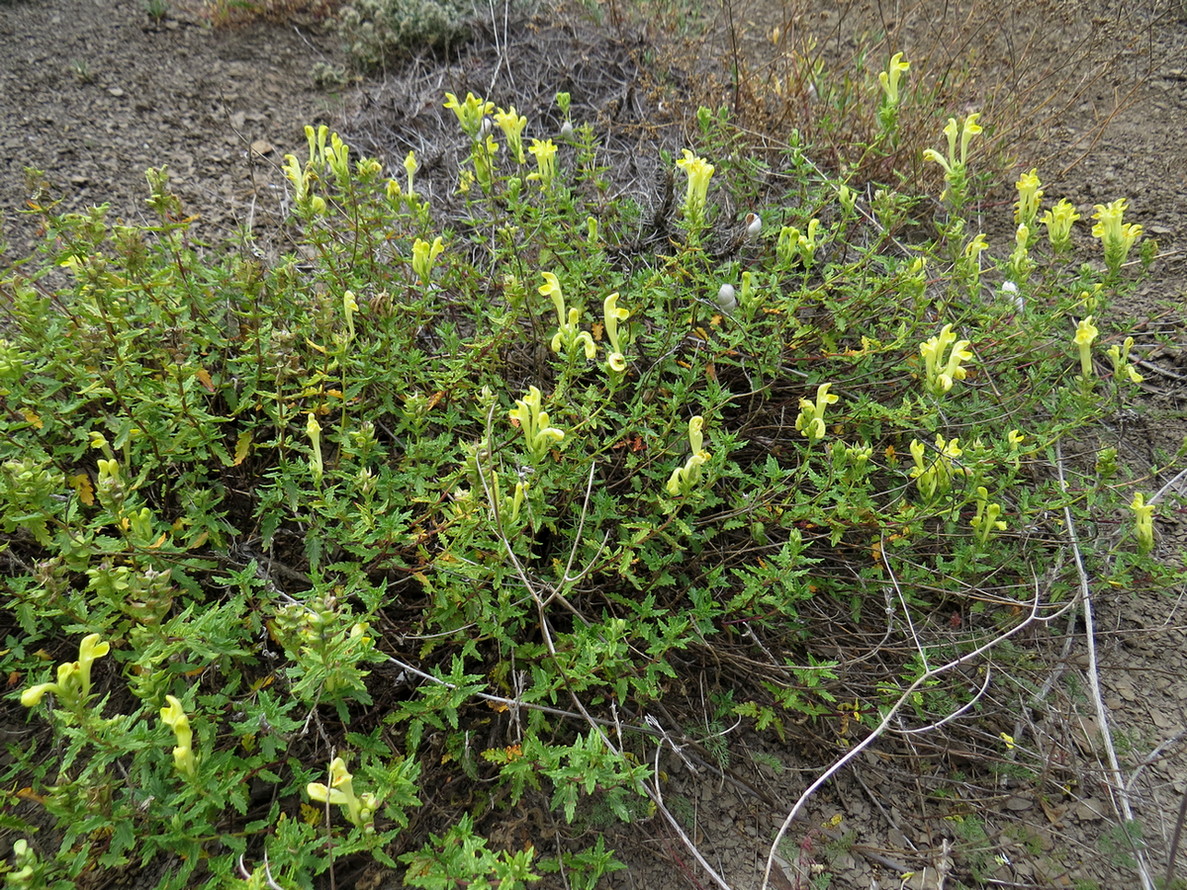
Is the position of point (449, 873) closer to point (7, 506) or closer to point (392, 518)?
point (392, 518)

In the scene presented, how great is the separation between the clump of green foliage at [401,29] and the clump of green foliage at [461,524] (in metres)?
3.12

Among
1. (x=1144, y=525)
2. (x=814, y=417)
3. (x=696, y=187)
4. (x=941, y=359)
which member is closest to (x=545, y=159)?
(x=696, y=187)

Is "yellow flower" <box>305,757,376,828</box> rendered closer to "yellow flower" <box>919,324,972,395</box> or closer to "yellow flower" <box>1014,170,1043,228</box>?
"yellow flower" <box>919,324,972,395</box>

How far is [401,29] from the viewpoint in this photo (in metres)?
5.46

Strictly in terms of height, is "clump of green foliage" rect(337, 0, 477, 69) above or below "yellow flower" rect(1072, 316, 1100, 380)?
above

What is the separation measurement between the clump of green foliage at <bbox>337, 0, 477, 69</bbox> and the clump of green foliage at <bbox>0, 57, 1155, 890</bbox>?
312 centimetres

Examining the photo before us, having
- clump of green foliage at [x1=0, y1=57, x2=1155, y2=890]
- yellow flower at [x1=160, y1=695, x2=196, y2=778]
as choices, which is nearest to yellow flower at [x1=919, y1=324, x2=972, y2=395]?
clump of green foliage at [x1=0, y1=57, x2=1155, y2=890]

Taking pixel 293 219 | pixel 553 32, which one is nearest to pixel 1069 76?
pixel 553 32

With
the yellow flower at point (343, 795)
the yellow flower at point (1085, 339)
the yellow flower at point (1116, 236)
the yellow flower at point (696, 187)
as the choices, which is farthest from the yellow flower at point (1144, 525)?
the yellow flower at point (343, 795)

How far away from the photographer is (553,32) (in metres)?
5.43

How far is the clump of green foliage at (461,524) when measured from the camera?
1.90 metres

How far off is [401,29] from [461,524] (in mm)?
4900

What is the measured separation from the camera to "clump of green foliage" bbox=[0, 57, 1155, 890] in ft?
6.23

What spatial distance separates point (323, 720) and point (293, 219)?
2.81 metres
